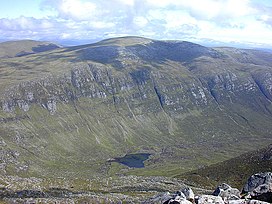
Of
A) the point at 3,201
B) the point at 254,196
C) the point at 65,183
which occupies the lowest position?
the point at 65,183

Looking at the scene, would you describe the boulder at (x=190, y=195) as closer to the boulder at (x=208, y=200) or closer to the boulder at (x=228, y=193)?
the boulder at (x=208, y=200)

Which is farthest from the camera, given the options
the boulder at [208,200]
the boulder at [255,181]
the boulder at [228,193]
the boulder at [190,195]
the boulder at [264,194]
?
the boulder at [255,181]

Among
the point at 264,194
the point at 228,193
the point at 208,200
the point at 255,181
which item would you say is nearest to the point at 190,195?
the point at 208,200

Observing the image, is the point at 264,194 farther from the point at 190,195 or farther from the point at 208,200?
the point at 190,195

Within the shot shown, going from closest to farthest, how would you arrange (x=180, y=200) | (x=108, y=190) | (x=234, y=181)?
(x=180, y=200)
(x=234, y=181)
(x=108, y=190)

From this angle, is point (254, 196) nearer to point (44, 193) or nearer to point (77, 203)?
point (77, 203)

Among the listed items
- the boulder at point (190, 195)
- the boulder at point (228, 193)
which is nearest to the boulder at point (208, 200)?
the boulder at point (190, 195)

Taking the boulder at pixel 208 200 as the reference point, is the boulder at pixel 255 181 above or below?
below

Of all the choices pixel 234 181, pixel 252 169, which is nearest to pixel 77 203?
pixel 234 181
